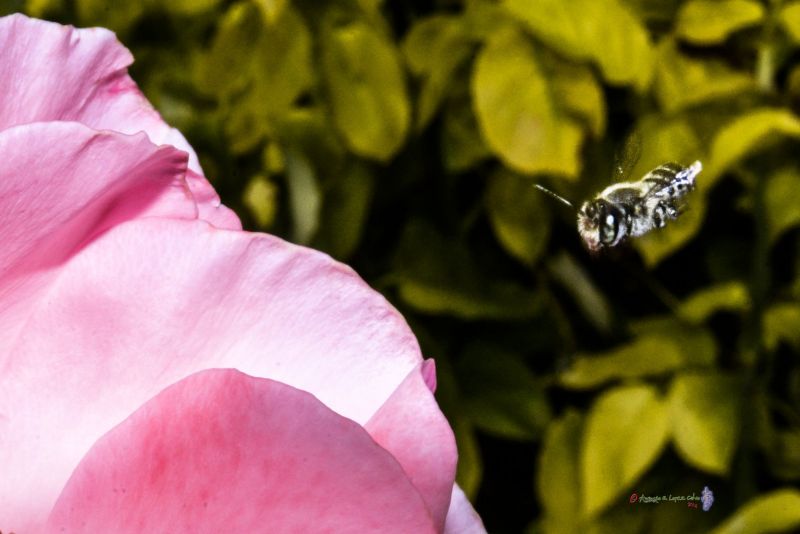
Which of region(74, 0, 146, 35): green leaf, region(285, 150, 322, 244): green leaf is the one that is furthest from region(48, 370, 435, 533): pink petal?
region(74, 0, 146, 35): green leaf

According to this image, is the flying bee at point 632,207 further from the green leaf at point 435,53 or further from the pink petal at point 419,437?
the green leaf at point 435,53

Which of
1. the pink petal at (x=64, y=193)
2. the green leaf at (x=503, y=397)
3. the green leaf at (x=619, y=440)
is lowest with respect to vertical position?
the green leaf at (x=503, y=397)

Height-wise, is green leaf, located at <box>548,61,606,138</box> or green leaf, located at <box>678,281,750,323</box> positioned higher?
green leaf, located at <box>548,61,606,138</box>

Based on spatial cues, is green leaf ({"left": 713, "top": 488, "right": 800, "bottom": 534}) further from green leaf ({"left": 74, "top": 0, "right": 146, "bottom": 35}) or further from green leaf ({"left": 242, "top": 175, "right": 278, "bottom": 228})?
green leaf ({"left": 74, "top": 0, "right": 146, "bottom": 35})

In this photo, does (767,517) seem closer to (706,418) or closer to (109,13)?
(706,418)

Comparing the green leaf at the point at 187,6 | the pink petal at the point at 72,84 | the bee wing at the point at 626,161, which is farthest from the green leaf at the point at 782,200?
the pink petal at the point at 72,84
